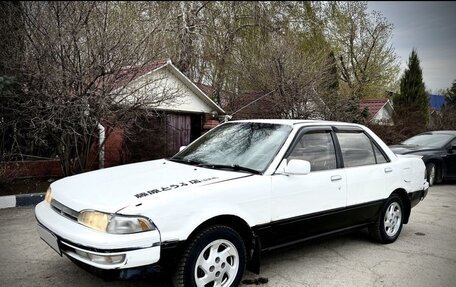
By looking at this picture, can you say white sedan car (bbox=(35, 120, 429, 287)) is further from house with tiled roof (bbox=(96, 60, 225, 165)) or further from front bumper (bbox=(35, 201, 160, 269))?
house with tiled roof (bbox=(96, 60, 225, 165))

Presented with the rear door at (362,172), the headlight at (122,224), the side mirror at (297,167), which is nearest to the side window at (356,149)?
the rear door at (362,172)

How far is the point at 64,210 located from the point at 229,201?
142 centimetres

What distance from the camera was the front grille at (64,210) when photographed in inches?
119

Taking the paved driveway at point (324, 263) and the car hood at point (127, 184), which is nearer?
the car hood at point (127, 184)

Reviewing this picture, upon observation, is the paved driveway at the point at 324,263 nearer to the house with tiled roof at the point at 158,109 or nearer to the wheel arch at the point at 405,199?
the wheel arch at the point at 405,199

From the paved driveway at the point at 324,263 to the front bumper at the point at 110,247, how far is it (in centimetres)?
19

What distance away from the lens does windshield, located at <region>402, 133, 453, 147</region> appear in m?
10.1

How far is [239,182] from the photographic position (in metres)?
3.32

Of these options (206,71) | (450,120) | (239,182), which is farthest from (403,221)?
(450,120)

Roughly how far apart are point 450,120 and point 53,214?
18.7m

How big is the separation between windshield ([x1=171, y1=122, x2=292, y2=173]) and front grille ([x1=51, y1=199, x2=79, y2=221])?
1.36 meters

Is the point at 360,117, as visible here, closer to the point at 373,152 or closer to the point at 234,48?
the point at 234,48

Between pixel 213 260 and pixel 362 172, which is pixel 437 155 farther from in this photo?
pixel 213 260

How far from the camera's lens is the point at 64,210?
125 inches
